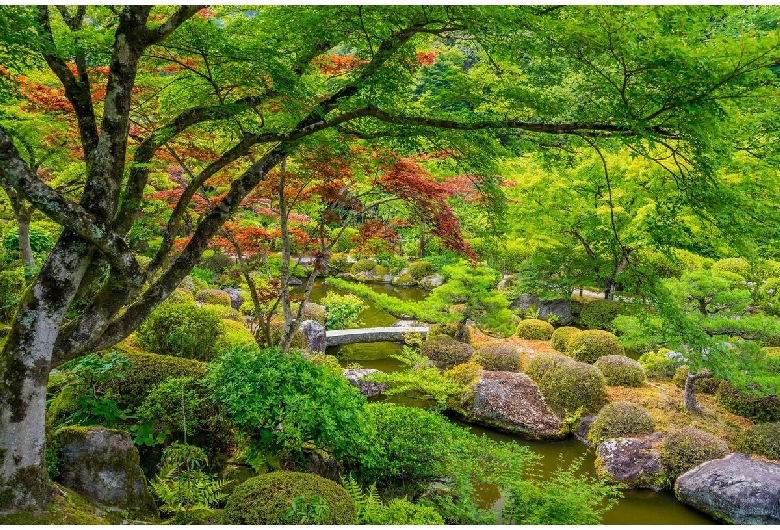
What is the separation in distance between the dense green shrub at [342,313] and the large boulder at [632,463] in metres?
7.25

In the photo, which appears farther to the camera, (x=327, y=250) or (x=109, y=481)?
(x=327, y=250)

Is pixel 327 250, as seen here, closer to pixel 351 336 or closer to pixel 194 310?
pixel 194 310

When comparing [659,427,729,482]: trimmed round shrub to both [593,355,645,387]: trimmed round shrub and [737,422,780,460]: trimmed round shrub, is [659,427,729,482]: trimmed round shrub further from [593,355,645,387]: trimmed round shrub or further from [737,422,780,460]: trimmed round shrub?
[593,355,645,387]: trimmed round shrub

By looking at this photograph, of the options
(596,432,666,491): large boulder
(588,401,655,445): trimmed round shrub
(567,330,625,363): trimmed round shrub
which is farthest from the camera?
(567,330,625,363): trimmed round shrub

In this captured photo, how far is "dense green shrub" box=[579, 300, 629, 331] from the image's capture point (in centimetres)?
1314

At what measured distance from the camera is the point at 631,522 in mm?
5926

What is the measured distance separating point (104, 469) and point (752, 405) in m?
9.37

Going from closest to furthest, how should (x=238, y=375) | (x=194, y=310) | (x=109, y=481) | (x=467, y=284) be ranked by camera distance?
1. (x=109, y=481)
2. (x=238, y=375)
3. (x=194, y=310)
4. (x=467, y=284)

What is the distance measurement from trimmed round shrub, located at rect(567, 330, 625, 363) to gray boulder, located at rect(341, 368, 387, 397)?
4222 millimetres

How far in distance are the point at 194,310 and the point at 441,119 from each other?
4.72 m

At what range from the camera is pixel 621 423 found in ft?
24.5

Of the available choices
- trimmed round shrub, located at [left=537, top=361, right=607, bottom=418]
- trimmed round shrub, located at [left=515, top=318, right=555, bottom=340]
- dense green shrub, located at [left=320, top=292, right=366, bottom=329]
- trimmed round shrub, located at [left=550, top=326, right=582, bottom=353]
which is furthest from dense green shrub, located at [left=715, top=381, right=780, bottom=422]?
dense green shrub, located at [left=320, top=292, right=366, bottom=329]

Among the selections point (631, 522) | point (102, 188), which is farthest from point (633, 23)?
point (631, 522)

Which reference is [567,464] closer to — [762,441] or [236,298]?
[762,441]
